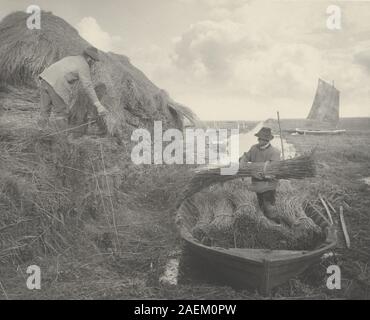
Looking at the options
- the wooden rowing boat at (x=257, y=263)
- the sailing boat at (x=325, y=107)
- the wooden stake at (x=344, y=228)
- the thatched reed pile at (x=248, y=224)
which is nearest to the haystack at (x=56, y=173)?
the thatched reed pile at (x=248, y=224)

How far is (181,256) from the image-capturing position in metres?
6.86

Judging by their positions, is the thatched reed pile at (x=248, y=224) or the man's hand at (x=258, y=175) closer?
the thatched reed pile at (x=248, y=224)

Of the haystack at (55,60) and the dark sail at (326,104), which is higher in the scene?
the dark sail at (326,104)

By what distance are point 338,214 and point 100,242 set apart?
480 centimetres

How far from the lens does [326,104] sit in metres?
41.9

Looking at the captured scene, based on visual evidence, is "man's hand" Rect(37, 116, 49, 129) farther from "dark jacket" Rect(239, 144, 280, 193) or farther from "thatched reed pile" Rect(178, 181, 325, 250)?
"dark jacket" Rect(239, 144, 280, 193)

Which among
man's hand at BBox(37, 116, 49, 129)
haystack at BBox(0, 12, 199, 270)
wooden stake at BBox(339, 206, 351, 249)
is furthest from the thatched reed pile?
man's hand at BBox(37, 116, 49, 129)

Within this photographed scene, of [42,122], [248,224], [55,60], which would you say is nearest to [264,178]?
[248,224]

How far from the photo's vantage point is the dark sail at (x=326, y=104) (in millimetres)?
41562

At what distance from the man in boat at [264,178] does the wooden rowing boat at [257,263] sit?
1.22 meters

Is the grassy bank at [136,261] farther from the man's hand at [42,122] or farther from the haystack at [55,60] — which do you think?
the haystack at [55,60]

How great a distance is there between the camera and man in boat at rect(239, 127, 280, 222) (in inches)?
266

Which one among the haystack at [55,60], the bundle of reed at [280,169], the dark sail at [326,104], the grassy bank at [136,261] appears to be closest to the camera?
the grassy bank at [136,261]

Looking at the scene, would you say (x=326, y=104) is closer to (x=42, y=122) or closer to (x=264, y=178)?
(x=264, y=178)
